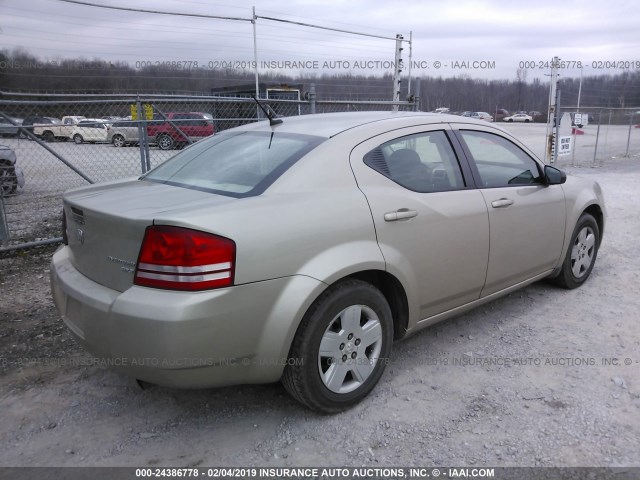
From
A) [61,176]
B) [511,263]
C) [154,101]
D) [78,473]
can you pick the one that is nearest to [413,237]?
[511,263]

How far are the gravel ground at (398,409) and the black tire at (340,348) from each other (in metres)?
0.16

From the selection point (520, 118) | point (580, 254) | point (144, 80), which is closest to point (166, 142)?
point (144, 80)

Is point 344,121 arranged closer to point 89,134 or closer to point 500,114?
point 89,134

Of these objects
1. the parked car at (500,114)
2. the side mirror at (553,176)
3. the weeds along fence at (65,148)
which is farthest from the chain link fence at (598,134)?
the parked car at (500,114)

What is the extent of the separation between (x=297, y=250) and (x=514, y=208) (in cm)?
192

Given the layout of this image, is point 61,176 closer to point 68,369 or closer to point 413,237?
point 68,369

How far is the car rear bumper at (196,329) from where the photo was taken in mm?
2221

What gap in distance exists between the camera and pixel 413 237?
2.98m

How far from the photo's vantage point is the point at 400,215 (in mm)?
2926

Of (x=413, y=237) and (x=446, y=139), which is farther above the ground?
(x=446, y=139)

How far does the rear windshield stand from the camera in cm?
276

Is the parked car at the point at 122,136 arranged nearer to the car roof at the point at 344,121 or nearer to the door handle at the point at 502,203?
the car roof at the point at 344,121

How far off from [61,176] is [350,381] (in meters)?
6.63

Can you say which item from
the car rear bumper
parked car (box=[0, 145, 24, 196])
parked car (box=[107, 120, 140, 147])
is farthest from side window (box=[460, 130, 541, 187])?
parked car (box=[107, 120, 140, 147])
